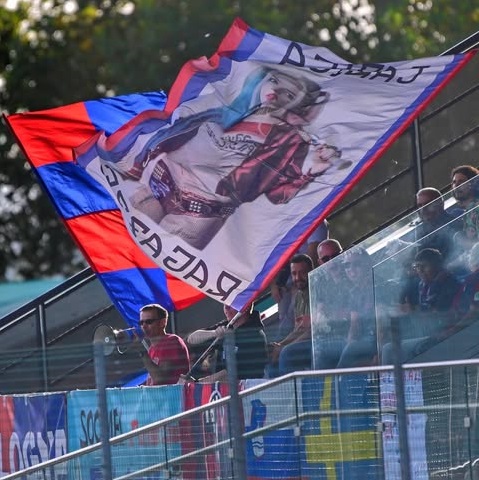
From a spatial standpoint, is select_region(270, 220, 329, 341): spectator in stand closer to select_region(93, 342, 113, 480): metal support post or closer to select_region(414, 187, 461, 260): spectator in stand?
select_region(414, 187, 461, 260): spectator in stand

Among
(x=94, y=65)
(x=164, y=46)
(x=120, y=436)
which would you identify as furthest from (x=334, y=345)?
(x=94, y=65)

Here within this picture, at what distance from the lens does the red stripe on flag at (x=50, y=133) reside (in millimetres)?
12945

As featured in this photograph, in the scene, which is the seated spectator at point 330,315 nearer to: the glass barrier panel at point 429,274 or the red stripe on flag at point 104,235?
the glass barrier panel at point 429,274

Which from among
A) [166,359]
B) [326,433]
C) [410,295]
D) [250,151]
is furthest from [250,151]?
[326,433]

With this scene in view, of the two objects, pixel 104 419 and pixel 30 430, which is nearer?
pixel 104 419

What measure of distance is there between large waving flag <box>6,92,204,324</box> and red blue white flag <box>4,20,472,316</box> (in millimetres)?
699

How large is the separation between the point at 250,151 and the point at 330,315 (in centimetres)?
267

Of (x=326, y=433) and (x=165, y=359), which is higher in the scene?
(x=165, y=359)

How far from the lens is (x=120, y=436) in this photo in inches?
366

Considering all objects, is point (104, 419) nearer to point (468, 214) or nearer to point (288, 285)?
point (468, 214)

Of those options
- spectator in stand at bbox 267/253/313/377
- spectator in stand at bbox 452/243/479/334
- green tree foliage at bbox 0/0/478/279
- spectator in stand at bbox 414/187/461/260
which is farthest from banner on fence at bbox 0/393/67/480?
green tree foliage at bbox 0/0/478/279

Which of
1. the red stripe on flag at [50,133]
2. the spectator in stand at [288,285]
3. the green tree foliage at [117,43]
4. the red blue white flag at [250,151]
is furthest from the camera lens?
the green tree foliage at [117,43]

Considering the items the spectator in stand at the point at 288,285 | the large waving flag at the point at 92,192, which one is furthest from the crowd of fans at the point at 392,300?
the large waving flag at the point at 92,192

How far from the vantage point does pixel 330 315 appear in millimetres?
9367
